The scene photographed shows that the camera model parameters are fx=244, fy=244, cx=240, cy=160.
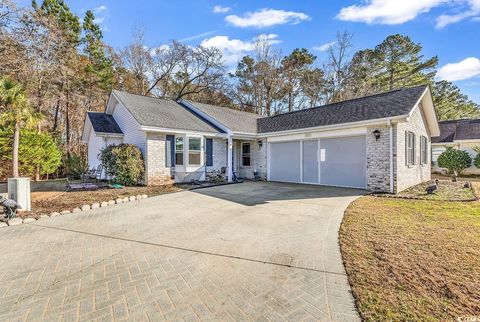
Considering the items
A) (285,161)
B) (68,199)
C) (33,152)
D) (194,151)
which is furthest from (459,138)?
(33,152)

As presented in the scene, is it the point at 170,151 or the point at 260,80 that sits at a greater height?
the point at 260,80

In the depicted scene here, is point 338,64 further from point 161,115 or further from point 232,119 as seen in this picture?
point 161,115

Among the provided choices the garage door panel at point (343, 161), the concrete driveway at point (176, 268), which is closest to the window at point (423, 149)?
the garage door panel at point (343, 161)

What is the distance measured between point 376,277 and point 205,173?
11.2 m

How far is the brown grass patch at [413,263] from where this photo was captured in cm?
262

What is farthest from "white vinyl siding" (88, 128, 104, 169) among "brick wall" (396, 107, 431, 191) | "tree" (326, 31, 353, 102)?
"tree" (326, 31, 353, 102)

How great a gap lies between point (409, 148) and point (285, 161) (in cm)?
583

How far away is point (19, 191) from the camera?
6.96 m

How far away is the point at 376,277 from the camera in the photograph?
3270mm

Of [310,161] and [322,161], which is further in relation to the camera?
[310,161]

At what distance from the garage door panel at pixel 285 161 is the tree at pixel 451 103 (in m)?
24.9

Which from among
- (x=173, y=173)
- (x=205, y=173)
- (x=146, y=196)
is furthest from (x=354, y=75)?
(x=146, y=196)

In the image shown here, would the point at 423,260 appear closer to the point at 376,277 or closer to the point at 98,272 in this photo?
the point at 376,277

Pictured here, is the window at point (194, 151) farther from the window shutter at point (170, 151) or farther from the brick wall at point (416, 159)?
the brick wall at point (416, 159)
